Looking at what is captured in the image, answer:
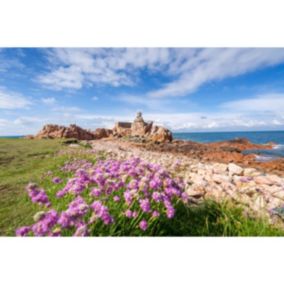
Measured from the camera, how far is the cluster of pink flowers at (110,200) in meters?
1.23

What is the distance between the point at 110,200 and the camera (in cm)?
175

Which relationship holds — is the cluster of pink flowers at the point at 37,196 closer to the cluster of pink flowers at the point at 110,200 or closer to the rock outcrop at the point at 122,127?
the cluster of pink flowers at the point at 110,200

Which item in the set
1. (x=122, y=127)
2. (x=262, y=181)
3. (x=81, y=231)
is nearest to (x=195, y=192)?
(x=262, y=181)

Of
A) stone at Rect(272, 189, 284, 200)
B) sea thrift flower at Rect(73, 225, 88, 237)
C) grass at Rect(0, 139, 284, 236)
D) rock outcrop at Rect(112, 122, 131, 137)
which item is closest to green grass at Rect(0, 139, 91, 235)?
grass at Rect(0, 139, 284, 236)

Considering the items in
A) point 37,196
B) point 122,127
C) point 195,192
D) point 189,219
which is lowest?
point 189,219

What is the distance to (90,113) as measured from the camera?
3.30 m

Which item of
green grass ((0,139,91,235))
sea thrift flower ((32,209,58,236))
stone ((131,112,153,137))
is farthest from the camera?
stone ((131,112,153,137))

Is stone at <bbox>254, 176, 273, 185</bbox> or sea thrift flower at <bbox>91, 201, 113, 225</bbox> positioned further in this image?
stone at <bbox>254, 176, 273, 185</bbox>

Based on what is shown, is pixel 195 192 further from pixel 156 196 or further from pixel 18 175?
pixel 18 175

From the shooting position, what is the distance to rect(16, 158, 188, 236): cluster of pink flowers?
4.05 ft

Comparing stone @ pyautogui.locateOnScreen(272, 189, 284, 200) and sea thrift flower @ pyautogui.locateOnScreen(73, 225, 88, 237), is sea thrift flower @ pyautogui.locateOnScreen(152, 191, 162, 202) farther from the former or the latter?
stone @ pyautogui.locateOnScreen(272, 189, 284, 200)
